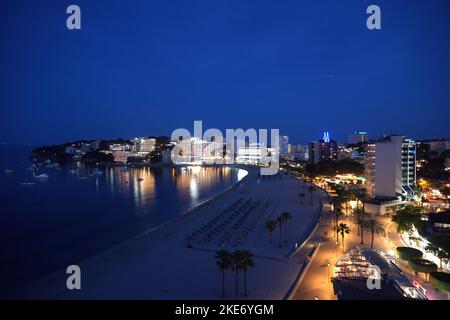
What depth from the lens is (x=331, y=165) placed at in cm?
3716

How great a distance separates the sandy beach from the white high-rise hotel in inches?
288

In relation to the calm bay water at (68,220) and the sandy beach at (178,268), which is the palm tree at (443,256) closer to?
the sandy beach at (178,268)

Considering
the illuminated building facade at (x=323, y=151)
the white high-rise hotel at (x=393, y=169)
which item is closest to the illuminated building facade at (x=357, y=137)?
the illuminated building facade at (x=323, y=151)

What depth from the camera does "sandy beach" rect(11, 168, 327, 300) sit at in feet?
27.8

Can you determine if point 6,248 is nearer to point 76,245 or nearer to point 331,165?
point 76,245

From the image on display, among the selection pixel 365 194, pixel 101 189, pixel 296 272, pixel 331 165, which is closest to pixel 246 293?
pixel 296 272

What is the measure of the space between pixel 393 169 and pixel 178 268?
1606 cm

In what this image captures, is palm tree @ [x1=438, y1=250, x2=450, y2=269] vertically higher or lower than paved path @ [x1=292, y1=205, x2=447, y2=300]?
higher

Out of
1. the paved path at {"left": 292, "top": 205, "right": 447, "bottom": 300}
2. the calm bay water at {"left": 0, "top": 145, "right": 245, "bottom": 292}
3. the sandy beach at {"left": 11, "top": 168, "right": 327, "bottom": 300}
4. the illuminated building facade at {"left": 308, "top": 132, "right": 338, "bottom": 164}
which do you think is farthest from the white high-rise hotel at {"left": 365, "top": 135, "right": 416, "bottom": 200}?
the illuminated building facade at {"left": 308, "top": 132, "right": 338, "bottom": 164}

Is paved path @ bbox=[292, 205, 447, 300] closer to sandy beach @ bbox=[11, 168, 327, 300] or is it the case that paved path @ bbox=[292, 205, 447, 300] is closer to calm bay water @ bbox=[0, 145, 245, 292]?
sandy beach @ bbox=[11, 168, 327, 300]

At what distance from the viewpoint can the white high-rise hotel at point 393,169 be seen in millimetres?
20500

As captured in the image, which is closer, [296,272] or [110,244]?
[296,272]
